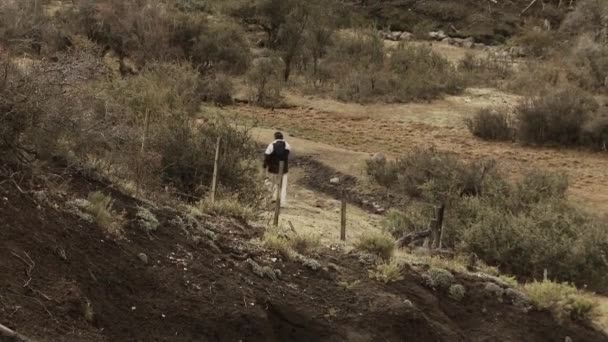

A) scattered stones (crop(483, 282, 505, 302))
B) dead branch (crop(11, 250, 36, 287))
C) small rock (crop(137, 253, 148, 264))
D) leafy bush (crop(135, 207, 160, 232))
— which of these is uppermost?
dead branch (crop(11, 250, 36, 287))

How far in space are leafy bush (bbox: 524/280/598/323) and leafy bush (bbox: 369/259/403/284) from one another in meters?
1.77

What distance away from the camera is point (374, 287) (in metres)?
8.21

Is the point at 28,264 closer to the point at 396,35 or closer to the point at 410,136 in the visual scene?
the point at 410,136

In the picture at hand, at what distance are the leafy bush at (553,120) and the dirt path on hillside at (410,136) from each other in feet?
1.52

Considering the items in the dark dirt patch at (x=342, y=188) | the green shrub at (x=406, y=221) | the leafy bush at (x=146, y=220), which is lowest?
the dark dirt patch at (x=342, y=188)

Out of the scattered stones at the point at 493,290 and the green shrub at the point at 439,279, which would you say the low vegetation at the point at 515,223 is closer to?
the scattered stones at the point at 493,290

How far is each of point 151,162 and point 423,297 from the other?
3.64m

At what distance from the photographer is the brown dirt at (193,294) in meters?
5.52

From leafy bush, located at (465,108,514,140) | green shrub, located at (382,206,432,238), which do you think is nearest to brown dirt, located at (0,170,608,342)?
green shrub, located at (382,206,432,238)

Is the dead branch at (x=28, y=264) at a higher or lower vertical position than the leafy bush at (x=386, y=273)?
higher

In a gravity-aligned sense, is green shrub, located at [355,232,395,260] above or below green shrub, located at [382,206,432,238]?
above

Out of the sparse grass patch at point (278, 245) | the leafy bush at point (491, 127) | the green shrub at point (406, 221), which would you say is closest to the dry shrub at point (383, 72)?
the leafy bush at point (491, 127)

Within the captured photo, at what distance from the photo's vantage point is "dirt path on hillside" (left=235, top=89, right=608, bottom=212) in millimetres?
17641

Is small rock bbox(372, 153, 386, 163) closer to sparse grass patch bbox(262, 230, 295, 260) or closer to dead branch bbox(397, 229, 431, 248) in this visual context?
dead branch bbox(397, 229, 431, 248)
